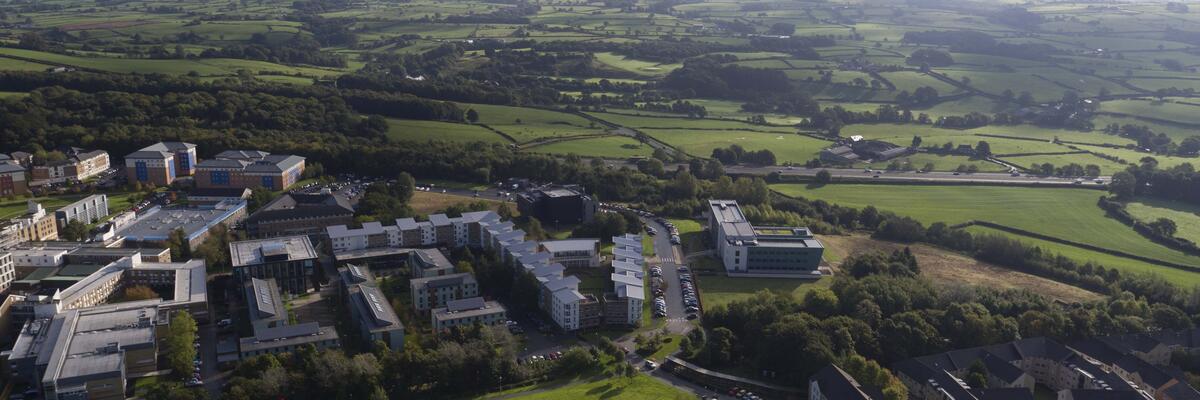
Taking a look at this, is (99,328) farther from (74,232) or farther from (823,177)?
(823,177)

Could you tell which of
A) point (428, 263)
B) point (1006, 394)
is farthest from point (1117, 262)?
point (428, 263)

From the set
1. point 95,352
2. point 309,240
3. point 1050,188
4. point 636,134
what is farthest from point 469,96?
point 95,352

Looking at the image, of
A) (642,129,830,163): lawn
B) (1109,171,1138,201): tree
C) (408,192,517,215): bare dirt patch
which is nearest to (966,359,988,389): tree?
(408,192,517,215): bare dirt patch

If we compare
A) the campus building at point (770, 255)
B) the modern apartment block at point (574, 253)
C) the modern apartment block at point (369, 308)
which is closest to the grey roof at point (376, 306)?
the modern apartment block at point (369, 308)

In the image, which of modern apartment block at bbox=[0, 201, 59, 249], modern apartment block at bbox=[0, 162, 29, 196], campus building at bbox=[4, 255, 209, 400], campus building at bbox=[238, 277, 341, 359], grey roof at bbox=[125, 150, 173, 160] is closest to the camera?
campus building at bbox=[4, 255, 209, 400]

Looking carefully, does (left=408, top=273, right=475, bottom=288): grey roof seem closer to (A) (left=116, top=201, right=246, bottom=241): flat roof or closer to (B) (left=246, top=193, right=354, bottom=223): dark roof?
(B) (left=246, top=193, right=354, bottom=223): dark roof
